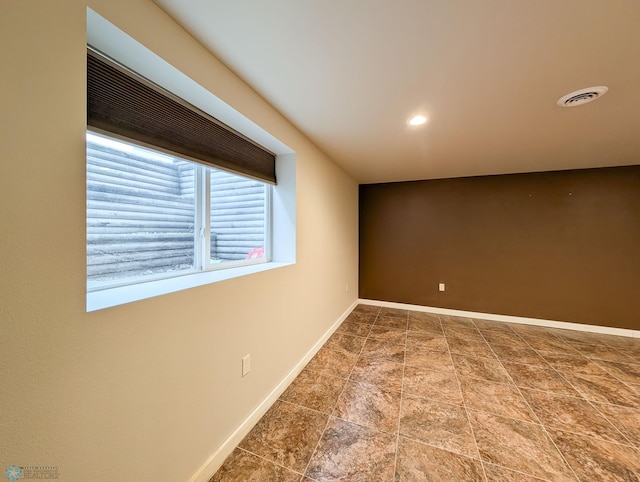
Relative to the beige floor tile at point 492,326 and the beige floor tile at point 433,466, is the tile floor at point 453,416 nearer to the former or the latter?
the beige floor tile at point 433,466

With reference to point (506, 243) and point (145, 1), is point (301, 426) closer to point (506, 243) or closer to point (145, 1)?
point (145, 1)

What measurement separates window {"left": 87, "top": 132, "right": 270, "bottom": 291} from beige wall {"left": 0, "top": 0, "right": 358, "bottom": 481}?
335mm

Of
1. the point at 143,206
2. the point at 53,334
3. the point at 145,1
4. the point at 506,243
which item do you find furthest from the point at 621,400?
the point at 145,1

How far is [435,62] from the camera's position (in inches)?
49.7

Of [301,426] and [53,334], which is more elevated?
[53,334]

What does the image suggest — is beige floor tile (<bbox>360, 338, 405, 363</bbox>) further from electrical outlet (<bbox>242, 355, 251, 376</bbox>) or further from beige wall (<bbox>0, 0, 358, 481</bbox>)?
beige wall (<bbox>0, 0, 358, 481</bbox>)

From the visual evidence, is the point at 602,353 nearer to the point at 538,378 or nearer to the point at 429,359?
the point at 538,378

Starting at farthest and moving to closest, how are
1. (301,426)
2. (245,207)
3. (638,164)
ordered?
(638,164), (245,207), (301,426)

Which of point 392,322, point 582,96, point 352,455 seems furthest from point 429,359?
point 582,96

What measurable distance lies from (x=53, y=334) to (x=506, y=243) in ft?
14.7

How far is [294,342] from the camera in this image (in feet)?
6.92

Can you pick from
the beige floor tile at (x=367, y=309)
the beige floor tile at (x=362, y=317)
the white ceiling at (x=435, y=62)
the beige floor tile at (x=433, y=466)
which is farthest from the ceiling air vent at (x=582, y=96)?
the beige floor tile at (x=367, y=309)
